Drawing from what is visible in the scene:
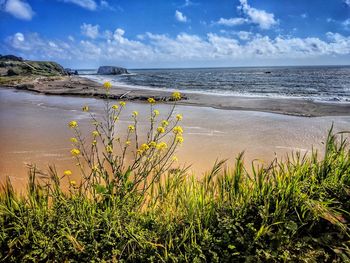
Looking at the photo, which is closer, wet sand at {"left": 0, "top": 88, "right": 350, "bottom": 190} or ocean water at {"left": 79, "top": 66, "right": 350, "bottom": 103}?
wet sand at {"left": 0, "top": 88, "right": 350, "bottom": 190}

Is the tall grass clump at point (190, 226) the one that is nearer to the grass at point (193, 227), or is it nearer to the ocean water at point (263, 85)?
the grass at point (193, 227)

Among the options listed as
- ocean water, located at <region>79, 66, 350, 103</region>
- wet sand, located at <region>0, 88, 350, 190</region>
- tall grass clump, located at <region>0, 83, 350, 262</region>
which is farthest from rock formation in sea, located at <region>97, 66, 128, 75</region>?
tall grass clump, located at <region>0, 83, 350, 262</region>

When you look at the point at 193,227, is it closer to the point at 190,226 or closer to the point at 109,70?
the point at 190,226

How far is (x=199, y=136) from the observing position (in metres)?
7.67

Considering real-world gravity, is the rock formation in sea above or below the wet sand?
above

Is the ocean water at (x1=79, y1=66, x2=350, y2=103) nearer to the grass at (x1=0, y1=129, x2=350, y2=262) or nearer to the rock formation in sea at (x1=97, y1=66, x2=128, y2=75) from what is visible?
the grass at (x1=0, y1=129, x2=350, y2=262)

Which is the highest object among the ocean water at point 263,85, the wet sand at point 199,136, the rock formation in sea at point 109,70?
the rock formation in sea at point 109,70

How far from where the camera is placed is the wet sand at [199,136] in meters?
5.66

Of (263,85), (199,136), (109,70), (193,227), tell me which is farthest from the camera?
(109,70)

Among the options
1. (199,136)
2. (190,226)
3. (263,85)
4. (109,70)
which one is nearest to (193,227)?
(190,226)

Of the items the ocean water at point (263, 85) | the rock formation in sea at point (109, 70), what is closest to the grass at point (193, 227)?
the ocean water at point (263, 85)

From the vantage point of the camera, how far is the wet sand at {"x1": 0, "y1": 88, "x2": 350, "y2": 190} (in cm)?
566

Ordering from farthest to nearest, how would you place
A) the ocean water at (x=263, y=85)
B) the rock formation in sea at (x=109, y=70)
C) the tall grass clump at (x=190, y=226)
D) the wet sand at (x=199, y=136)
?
the rock formation in sea at (x=109, y=70), the ocean water at (x=263, y=85), the wet sand at (x=199, y=136), the tall grass clump at (x=190, y=226)

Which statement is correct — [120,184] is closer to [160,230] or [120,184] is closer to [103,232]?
[103,232]
